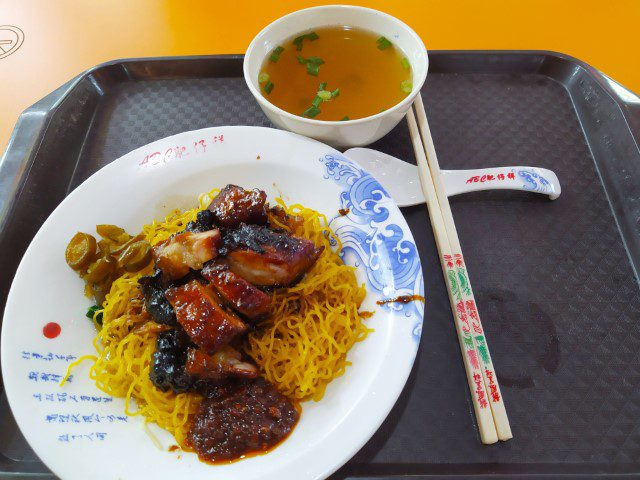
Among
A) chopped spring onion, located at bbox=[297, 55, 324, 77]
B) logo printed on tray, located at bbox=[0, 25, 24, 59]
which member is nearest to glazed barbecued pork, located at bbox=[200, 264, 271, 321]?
chopped spring onion, located at bbox=[297, 55, 324, 77]

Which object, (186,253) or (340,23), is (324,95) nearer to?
(340,23)

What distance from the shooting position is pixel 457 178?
2.29m

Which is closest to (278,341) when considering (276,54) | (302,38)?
(276,54)

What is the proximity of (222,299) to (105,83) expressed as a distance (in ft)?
6.64

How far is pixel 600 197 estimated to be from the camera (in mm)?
2324

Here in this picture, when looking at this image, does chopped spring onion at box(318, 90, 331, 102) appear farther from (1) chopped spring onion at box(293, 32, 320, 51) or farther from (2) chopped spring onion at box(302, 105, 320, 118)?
(1) chopped spring onion at box(293, 32, 320, 51)

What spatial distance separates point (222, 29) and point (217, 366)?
2821 millimetres

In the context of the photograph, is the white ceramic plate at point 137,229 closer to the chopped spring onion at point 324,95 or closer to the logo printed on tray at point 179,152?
the logo printed on tray at point 179,152

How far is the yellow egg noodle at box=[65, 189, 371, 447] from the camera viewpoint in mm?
1650

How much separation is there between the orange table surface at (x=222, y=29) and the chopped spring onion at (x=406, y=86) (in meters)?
1.07

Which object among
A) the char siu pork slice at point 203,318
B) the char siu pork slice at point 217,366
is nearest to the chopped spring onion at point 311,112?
the char siu pork slice at point 203,318

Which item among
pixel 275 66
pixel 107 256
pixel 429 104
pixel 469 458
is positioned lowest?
pixel 469 458

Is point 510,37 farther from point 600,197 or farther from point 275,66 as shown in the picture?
point 275,66

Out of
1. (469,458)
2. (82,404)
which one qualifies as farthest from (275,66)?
(469,458)
